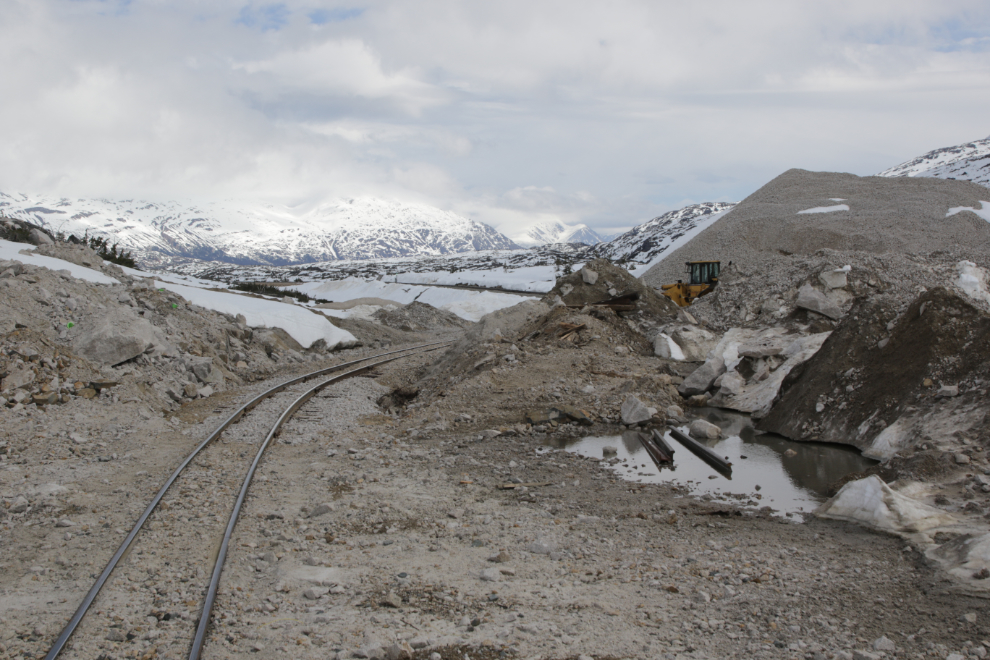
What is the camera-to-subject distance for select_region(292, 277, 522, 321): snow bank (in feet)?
159

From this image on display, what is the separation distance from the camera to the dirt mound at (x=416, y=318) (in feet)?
126

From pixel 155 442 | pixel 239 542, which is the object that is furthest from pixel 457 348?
pixel 239 542

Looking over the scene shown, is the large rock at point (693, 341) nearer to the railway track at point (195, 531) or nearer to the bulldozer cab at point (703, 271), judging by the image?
the bulldozer cab at point (703, 271)

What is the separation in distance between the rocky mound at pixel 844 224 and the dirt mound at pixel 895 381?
18.2m

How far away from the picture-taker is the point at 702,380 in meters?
15.4

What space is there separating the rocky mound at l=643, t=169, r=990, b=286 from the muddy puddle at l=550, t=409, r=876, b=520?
20.0 metres

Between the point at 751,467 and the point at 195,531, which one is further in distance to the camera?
the point at 751,467

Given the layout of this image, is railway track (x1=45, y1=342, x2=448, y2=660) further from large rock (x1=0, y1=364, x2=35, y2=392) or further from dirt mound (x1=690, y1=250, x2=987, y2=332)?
dirt mound (x1=690, y1=250, x2=987, y2=332)

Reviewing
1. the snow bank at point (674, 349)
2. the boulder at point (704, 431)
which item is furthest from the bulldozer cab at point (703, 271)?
the boulder at point (704, 431)

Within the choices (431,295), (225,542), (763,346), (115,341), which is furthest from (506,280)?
(225,542)

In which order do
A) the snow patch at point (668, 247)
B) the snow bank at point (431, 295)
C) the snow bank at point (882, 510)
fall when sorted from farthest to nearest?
the snow patch at point (668, 247)
the snow bank at point (431, 295)
the snow bank at point (882, 510)

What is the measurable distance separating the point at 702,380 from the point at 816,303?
5.98m

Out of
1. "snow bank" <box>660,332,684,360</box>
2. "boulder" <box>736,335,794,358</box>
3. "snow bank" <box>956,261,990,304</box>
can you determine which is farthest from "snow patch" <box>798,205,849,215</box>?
"boulder" <box>736,335,794,358</box>

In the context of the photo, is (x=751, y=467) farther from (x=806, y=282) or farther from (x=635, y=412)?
(x=806, y=282)
